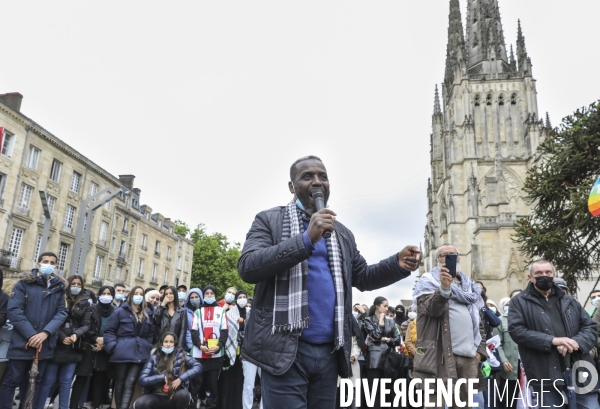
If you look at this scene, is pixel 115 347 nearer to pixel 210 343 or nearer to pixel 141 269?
pixel 210 343

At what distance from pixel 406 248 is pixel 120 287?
7385mm

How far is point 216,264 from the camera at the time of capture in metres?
51.5

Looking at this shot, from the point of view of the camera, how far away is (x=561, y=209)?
1658 cm

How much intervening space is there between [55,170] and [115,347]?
2567 centimetres

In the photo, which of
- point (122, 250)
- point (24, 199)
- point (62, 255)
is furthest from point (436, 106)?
point (24, 199)

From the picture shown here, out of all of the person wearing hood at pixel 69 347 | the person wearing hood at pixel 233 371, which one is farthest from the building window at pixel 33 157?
the person wearing hood at pixel 233 371

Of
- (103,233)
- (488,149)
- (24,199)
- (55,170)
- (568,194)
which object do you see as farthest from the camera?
(488,149)

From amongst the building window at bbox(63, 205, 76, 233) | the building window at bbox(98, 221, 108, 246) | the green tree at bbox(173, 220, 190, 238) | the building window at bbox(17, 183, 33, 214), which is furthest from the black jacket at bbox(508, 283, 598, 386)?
the green tree at bbox(173, 220, 190, 238)

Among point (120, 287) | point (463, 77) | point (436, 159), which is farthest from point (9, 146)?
point (436, 159)

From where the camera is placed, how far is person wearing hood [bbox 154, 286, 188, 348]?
761 centimetres

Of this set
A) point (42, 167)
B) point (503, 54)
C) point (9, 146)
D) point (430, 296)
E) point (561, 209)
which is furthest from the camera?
point (503, 54)

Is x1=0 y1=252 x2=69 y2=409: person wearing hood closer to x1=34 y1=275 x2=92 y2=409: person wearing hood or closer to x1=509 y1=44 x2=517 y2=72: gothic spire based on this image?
x1=34 y1=275 x2=92 y2=409: person wearing hood

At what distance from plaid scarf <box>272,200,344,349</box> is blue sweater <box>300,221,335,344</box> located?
3 cm

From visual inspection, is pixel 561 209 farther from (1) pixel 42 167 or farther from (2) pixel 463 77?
(2) pixel 463 77
